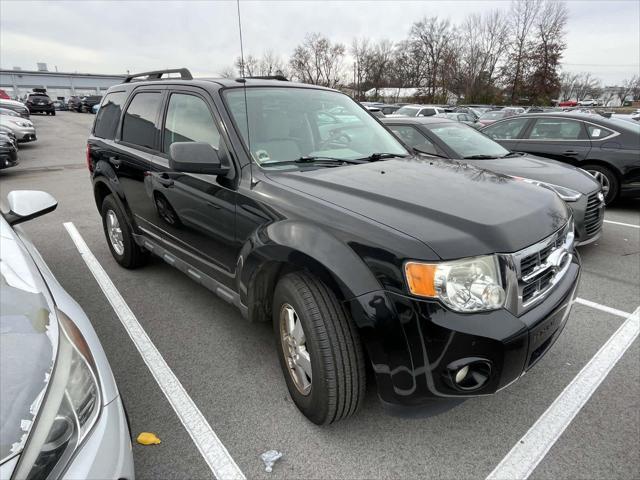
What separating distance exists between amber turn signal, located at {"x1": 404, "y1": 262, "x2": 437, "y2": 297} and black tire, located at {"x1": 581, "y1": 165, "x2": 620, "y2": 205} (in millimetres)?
6595

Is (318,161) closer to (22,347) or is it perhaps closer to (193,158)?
(193,158)

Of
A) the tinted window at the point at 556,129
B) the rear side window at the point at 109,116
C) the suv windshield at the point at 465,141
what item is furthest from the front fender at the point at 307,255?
the tinted window at the point at 556,129

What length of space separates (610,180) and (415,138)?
3.62 metres

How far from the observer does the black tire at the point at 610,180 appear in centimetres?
658

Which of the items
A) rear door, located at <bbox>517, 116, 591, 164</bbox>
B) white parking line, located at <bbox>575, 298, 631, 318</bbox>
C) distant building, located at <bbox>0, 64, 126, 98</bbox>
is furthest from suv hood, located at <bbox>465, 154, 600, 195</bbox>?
distant building, located at <bbox>0, 64, 126, 98</bbox>

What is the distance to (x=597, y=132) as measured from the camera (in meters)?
6.68

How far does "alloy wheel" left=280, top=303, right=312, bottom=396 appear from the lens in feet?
6.93

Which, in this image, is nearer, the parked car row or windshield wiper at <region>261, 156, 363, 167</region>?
windshield wiper at <region>261, 156, 363, 167</region>

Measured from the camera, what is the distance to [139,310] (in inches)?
135

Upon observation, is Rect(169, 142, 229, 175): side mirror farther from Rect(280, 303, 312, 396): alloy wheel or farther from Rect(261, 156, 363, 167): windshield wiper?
Rect(280, 303, 312, 396): alloy wheel

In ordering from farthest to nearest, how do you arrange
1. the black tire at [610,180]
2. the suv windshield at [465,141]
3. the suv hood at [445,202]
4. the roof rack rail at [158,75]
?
the black tire at [610,180] < the suv windshield at [465,141] < the roof rack rail at [158,75] < the suv hood at [445,202]

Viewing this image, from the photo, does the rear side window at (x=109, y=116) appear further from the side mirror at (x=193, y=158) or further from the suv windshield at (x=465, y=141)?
the suv windshield at (x=465, y=141)

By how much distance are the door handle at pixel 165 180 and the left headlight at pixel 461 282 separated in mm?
2084

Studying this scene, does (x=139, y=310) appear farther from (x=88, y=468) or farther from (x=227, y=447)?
(x=88, y=468)
